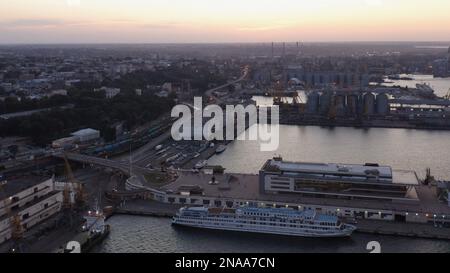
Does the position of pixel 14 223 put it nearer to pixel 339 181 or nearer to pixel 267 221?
pixel 267 221

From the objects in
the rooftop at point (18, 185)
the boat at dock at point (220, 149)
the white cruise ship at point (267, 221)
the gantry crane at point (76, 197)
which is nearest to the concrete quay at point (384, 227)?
the white cruise ship at point (267, 221)

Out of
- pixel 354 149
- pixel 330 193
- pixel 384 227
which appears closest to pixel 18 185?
pixel 330 193

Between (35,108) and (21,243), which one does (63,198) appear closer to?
(21,243)

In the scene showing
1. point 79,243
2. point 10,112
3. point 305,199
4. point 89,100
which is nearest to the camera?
point 79,243

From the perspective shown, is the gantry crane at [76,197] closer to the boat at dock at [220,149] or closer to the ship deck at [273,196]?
the ship deck at [273,196]

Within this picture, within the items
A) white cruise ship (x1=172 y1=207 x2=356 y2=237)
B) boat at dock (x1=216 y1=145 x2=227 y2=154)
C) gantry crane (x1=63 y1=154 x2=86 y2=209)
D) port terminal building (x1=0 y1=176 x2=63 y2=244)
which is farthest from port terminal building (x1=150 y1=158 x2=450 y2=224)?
boat at dock (x1=216 y1=145 x2=227 y2=154)

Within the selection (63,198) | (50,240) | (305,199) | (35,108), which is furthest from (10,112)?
(305,199)

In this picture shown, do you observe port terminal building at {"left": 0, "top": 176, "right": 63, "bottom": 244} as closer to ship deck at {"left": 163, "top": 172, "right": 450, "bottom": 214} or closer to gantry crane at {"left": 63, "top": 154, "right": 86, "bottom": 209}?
gantry crane at {"left": 63, "top": 154, "right": 86, "bottom": 209}
